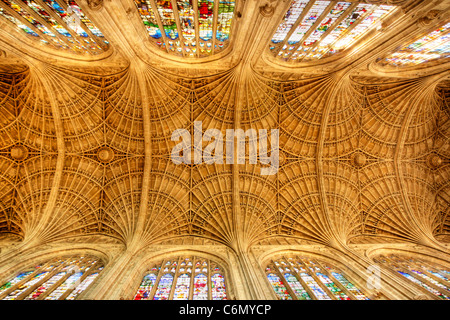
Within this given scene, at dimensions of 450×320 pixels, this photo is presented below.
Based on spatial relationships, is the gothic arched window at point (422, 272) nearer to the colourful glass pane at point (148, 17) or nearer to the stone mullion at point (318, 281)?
the stone mullion at point (318, 281)

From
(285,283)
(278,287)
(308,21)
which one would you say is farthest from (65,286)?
(308,21)

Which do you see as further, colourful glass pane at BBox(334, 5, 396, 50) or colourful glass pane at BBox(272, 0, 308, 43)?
colourful glass pane at BBox(272, 0, 308, 43)

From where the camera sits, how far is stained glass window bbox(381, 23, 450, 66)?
10.6 m

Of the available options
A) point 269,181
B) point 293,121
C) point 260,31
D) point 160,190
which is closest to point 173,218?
point 160,190

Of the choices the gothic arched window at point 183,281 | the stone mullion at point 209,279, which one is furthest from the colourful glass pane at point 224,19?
the gothic arched window at point 183,281

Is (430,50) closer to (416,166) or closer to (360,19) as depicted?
(360,19)

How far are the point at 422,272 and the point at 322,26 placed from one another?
1399 centimetres

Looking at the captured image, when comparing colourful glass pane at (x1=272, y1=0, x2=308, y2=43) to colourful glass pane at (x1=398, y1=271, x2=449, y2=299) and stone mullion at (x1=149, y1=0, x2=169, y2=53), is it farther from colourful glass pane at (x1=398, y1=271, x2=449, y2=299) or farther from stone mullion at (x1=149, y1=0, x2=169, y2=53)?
colourful glass pane at (x1=398, y1=271, x2=449, y2=299)

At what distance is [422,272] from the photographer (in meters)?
12.6

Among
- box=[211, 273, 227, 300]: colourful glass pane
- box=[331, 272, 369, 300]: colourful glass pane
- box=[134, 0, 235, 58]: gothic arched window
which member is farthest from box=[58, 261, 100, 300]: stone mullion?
box=[331, 272, 369, 300]: colourful glass pane

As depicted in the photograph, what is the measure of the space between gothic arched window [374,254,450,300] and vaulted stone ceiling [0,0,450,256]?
1801 mm

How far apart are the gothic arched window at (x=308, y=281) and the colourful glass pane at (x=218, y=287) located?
2.46 m

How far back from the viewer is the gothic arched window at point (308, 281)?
10500 mm
